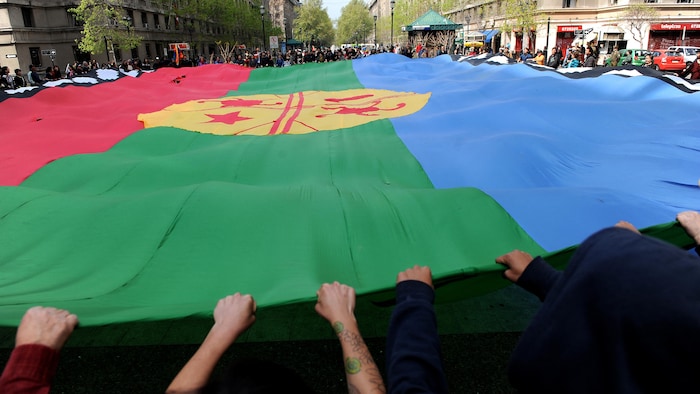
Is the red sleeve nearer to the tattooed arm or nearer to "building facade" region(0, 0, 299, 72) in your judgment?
the tattooed arm

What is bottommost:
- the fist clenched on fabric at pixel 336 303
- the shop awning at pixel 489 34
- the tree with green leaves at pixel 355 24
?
the fist clenched on fabric at pixel 336 303

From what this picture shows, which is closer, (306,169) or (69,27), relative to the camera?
(306,169)

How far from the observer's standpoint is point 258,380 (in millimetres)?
1041

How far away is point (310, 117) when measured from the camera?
6.09 meters

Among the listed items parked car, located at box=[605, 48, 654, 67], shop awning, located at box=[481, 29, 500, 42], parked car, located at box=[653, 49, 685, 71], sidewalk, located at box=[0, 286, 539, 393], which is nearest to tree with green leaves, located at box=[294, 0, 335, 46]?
shop awning, located at box=[481, 29, 500, 42]

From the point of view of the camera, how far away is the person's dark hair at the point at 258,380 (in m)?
1.02

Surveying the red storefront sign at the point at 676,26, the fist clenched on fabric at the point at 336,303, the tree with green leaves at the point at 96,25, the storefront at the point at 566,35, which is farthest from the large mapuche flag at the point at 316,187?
the red storefront sign at the point at 676,26

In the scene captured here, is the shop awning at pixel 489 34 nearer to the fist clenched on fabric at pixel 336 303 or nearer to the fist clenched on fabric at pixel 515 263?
the fist clenched on fabric at pixel 515 263

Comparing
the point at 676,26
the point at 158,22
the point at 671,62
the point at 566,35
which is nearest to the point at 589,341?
the point at 671,62

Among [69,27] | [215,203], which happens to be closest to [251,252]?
[215,203]

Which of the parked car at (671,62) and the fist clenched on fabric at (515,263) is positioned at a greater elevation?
the parked car at (671,62)

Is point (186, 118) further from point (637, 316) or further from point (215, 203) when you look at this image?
point (637, 316)

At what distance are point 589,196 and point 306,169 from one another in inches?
85.6

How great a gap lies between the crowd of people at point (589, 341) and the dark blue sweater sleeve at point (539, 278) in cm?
43
